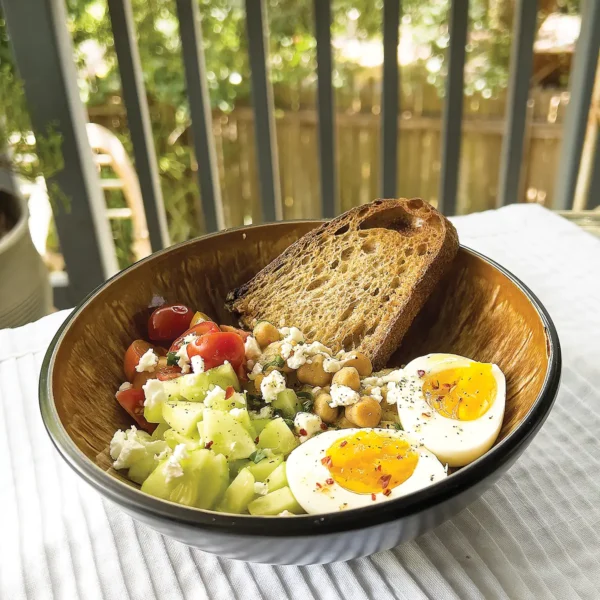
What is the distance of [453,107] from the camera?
2.32 meters

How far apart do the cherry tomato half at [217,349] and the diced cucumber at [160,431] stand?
4.0 inches

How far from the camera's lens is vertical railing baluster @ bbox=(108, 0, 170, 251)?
6.63ft

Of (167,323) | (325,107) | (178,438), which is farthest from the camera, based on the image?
(325,107)

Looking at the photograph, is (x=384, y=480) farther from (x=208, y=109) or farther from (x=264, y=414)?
(x=208, y=109)

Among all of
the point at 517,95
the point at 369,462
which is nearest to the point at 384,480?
the point at 369,462

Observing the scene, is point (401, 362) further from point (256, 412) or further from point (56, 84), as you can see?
point (56, 84)

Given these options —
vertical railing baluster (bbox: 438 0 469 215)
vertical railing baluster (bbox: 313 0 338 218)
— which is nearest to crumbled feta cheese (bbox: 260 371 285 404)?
vertical railing baluster (bbox: 313 0 338 218)

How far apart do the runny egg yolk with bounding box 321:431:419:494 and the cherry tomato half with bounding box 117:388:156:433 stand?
29 centimetres

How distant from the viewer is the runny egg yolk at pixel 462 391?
896mm

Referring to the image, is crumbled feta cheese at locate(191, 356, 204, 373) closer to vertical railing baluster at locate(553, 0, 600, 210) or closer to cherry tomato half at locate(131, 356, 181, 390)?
cherry tomato half at locate(131, 356, 181, 390)

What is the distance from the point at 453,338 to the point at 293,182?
3.13 metres

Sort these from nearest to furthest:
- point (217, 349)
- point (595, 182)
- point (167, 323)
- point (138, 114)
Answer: point (217, 349) → point (167, 323) → point (138, 114) → point (595, 182)

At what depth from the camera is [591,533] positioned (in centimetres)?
84

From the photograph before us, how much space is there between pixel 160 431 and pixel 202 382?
0.30 ft
